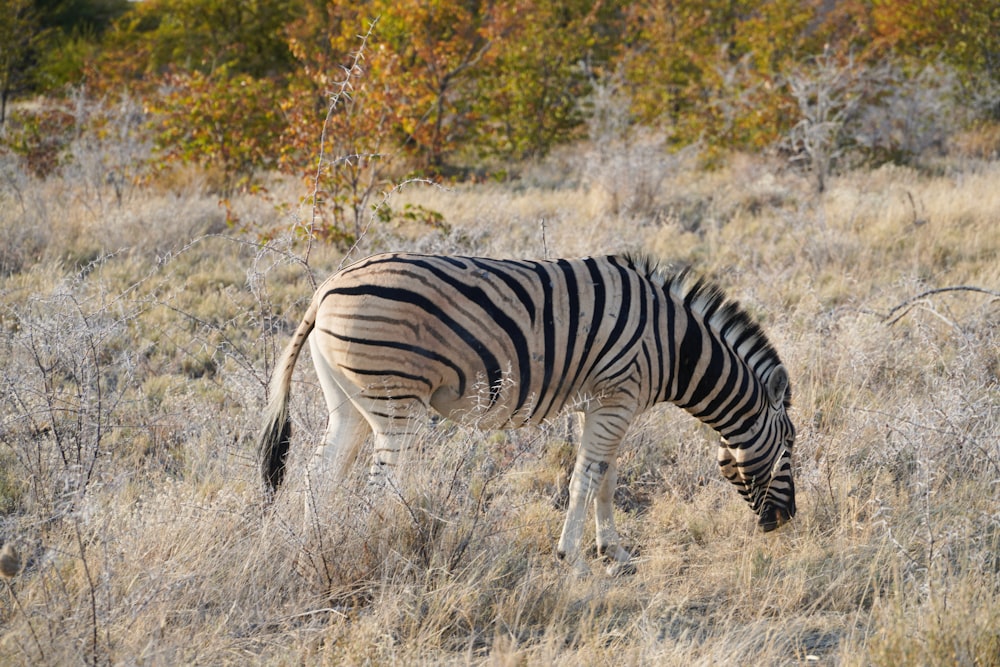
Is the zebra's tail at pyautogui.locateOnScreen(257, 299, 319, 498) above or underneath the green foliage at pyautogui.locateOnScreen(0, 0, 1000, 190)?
underneath

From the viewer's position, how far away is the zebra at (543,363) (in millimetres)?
3762

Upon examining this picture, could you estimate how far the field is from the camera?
3.10 metres

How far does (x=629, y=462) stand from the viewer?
16.8 ft

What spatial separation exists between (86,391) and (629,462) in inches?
114

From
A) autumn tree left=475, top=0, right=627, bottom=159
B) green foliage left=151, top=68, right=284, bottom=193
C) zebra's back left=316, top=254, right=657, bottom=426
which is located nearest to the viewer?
zebra's back left=316, top=254, right=657, bottom=426

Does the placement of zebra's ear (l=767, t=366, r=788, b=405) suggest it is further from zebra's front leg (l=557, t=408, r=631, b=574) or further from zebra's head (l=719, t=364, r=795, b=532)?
zebra's front leg (l=557, t=408, r=631, b=574)

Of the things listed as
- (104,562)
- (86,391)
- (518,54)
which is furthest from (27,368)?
(518,54)

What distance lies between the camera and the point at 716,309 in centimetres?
432

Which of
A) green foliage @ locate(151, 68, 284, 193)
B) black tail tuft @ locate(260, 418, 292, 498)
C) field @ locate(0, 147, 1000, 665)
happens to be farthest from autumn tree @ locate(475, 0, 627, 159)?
black tail tuft @ locate(260, 418, 292, 498)

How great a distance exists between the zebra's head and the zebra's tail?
210 centimetres

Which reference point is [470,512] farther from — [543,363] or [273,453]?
[273,453]

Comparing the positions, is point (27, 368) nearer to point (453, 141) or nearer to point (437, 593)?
point (437, 593)

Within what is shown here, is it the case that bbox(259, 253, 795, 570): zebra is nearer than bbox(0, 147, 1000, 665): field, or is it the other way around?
bbox(0, 147, 1000, 665): field

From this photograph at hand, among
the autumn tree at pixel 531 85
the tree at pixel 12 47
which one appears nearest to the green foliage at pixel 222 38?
the tree at pixel 12 47
